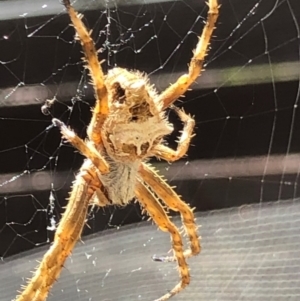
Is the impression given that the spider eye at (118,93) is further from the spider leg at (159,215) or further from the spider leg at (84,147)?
the spider leg at (159,215)

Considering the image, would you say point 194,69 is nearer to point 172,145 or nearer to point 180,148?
point 180,148

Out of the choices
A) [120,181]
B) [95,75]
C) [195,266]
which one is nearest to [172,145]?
[195,266]

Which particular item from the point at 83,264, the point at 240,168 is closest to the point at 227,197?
the point at 240,168

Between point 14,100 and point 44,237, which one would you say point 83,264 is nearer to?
point 44,237

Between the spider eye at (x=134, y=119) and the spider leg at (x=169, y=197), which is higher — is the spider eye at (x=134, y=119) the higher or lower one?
the higher one

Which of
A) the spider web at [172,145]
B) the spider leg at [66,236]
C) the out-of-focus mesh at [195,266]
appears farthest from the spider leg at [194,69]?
the out-of-focus mesh at [195,266]

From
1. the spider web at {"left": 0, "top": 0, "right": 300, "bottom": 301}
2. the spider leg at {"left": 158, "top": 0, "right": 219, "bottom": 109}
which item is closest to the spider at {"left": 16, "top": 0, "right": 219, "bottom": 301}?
the spider leg at {"left": 158, "top": 0, "right": 219, "bottom": 109}

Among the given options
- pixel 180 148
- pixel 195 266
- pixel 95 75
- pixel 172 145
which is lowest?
pixel 195 266
